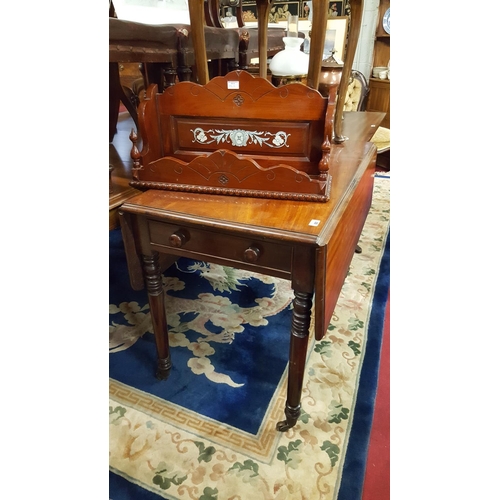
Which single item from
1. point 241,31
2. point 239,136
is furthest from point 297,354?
point 241,31

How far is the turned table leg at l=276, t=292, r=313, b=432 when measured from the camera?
0.94 meters

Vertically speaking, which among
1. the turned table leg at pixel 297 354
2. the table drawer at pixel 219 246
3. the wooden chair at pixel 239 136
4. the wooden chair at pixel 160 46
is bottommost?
the turned table leg at pixel 297 354

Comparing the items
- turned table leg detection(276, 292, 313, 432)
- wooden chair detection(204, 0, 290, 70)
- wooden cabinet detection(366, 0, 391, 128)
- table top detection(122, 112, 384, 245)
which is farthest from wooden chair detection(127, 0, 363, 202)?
wooden cabinet detection(366, 0, 391, 128)

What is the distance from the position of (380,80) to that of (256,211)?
407cm

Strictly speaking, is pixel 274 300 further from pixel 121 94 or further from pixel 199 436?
pixel 121 94

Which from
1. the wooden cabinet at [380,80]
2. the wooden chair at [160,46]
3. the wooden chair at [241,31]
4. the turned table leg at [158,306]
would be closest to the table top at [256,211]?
the turned table leg at [158,306]

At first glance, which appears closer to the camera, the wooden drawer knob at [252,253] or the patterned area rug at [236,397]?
the wooden drawer knob at [252,253]

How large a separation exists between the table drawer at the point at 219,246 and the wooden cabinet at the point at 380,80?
3.79 m

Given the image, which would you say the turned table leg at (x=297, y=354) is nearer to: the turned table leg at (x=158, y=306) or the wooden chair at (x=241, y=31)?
the turned table leg at (x=158, y=306)

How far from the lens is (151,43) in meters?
1.19

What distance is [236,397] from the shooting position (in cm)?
127

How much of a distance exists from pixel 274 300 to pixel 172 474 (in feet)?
2.94

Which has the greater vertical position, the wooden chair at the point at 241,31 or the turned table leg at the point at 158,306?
the wooden chair at the point at 241,31

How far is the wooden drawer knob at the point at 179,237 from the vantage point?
3.21 ft
